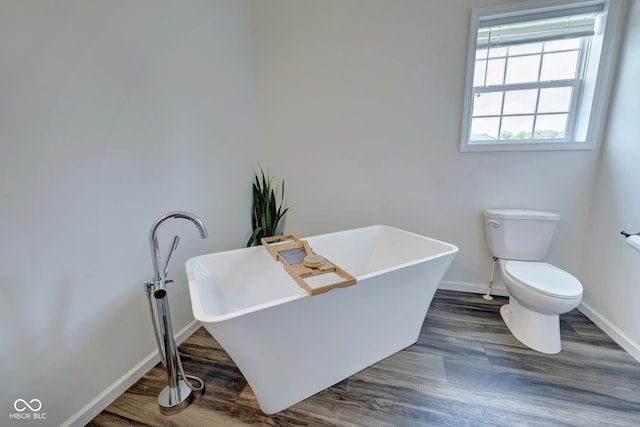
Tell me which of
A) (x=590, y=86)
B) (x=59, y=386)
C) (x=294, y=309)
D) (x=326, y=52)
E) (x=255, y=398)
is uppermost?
(x=326, y=52)

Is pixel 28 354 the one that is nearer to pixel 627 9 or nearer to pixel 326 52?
pixel 326 52

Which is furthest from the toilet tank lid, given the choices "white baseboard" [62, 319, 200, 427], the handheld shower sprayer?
"white baseboard" [62, 319, 200, 427]

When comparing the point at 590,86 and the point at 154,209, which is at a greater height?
the point at 590,86

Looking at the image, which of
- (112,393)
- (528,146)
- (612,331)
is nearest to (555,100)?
(528,146)

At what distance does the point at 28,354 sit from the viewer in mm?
1096

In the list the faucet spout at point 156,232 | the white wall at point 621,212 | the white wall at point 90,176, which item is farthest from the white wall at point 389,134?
the faucet spout at point 156,232

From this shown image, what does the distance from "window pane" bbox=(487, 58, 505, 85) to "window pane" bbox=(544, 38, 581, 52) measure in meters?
0.30

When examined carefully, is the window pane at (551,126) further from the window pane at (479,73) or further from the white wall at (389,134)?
the window pane at (479,73)

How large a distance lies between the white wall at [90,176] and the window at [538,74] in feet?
6.77

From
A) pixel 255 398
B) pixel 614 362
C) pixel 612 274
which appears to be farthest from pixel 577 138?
pixel 255 398

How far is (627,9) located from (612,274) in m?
1.74

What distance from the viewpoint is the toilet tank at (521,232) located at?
78.6 inches

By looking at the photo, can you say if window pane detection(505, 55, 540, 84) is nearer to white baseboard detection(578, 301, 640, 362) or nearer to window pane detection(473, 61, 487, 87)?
window pane detection(473, 61, 487, 87)

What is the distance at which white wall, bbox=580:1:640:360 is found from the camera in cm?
168
